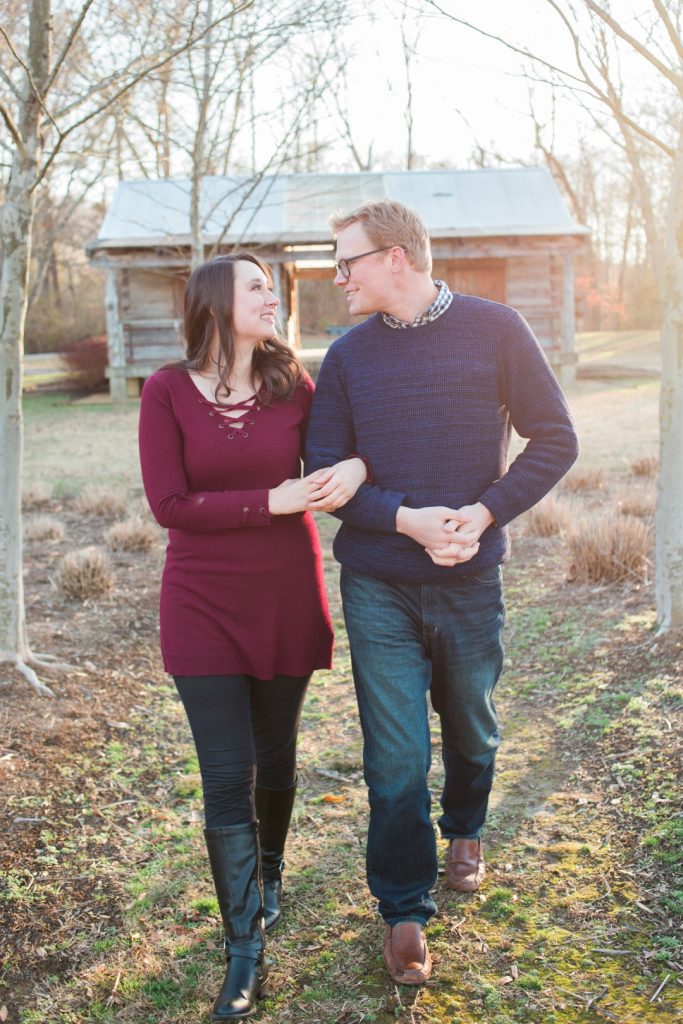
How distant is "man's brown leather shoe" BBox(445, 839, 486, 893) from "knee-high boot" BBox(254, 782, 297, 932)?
519 millimetres

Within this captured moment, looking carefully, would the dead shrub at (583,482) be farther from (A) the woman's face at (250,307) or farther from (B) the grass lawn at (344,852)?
(A) the woman's face at (250,307)

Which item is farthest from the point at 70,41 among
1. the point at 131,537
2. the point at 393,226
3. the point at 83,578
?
the point at 131,537

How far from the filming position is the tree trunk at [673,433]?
4.43 m

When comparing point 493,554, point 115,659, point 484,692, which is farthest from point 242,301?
point 115,659

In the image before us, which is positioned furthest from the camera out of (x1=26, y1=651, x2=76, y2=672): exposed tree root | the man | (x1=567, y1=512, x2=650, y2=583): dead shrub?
(x1=567, y1=512, x2=650, y2=583): dead shrub

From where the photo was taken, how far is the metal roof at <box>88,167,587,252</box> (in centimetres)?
1812

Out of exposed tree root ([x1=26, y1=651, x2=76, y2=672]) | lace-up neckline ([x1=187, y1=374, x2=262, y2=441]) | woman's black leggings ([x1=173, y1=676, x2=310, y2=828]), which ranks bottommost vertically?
exposed tree root ([x1=26, y1=651, x2=76, y2=672])

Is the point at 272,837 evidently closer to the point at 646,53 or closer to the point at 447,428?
the point at 447,428

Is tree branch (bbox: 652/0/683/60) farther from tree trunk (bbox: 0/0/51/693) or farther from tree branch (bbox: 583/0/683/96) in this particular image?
tree trunk (bbox: 0/0/51/693)

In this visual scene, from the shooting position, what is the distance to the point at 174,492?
2555 mm

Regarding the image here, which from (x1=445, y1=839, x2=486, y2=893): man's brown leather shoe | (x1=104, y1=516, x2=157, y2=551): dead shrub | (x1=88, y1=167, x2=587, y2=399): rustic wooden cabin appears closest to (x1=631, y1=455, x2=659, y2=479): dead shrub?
(x1=104, y1=516, x2=157, y2=551): dead shrub

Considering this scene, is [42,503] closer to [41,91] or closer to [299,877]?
[41,91]

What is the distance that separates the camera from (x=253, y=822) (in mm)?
2572

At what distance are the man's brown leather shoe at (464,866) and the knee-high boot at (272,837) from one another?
1.70ft
